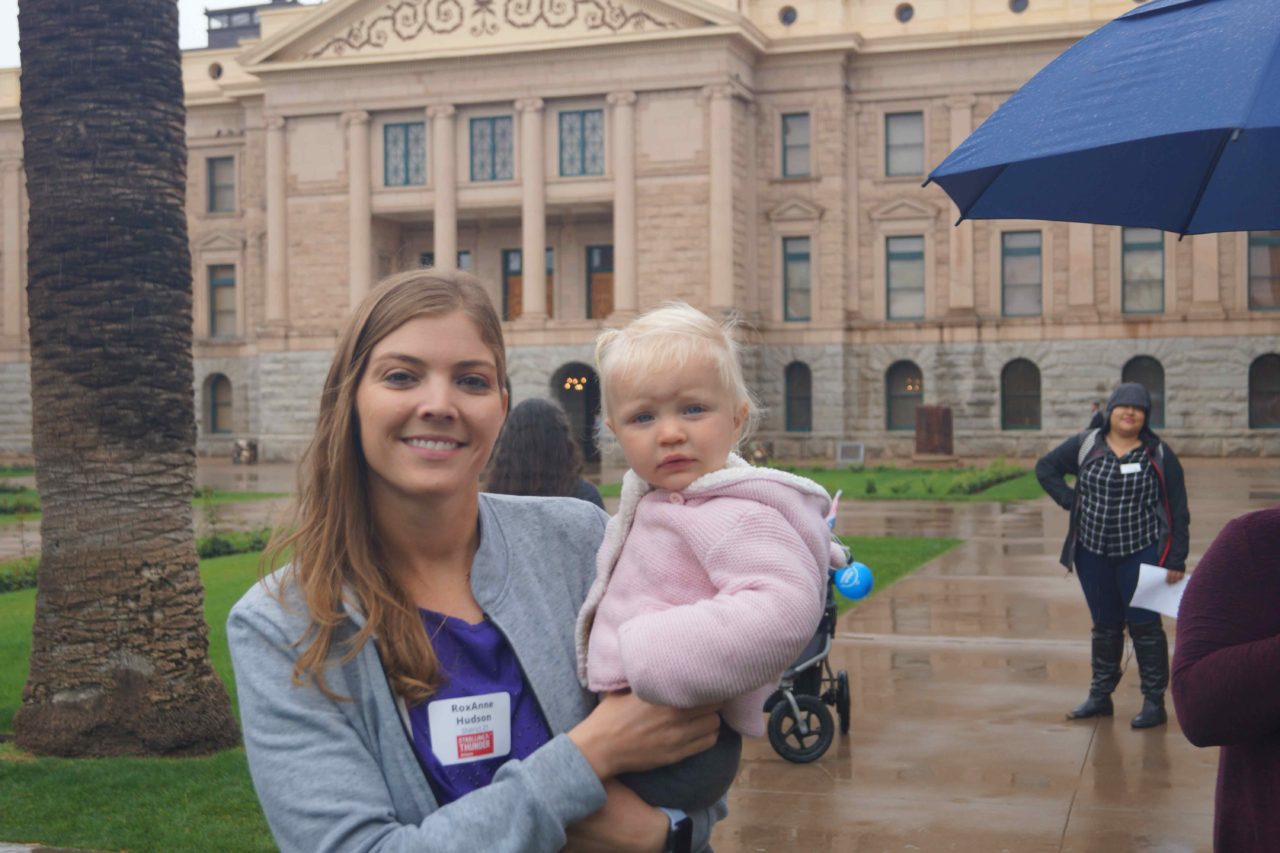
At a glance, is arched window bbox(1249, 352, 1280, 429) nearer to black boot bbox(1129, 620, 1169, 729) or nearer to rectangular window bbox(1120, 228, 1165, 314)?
rectangular window bbox(1120, 228, 1165, 314)

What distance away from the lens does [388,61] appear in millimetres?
51938

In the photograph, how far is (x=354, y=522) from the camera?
278 centimetres

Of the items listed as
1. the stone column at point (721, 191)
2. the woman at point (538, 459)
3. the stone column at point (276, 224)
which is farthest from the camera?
the stone column at point (276, 224)

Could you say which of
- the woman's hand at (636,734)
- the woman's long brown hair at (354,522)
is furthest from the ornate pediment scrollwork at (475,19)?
the woman's hand at (636,734)

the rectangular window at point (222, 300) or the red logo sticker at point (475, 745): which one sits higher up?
the rectangular window at point (222, 300)

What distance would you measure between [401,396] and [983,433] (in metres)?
48.5

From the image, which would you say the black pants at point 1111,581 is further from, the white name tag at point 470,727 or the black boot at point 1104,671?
the white name tag at point 470,727

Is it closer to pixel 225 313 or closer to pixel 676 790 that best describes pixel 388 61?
pixel 225 313

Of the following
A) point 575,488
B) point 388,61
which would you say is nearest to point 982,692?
point 575,488

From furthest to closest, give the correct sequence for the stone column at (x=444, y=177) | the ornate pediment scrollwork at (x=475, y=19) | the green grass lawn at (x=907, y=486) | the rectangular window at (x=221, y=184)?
the rectangular window at (x=221, y=184) < the stone column at (x=444, y=177) < the ornate pediment scrollwork at (x=475, y=19) < the green grass lawn at (x=907, y=486)

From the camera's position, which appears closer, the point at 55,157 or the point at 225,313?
the point at 55,157

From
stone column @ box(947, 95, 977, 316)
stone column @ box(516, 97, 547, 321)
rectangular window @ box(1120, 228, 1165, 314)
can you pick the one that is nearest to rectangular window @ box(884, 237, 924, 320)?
stone column @ box(947, 95, 977, 316)

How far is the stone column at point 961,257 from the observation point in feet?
164

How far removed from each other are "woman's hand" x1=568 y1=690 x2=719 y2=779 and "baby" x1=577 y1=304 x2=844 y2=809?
0.05 metres
